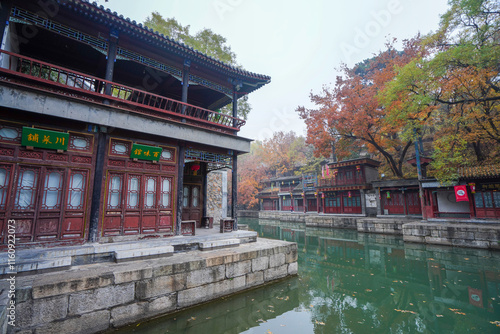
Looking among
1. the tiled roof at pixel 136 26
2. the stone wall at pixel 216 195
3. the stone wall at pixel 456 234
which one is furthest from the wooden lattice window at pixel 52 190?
the stone wall at pixel 456 234

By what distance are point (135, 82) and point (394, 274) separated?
12265 mm

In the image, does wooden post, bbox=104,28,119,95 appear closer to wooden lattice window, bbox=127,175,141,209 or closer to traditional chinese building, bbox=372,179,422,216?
wooden lattice window, bbox=127,175,141,209

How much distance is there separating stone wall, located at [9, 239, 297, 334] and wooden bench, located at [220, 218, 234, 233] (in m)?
2.25

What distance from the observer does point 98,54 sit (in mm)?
7480

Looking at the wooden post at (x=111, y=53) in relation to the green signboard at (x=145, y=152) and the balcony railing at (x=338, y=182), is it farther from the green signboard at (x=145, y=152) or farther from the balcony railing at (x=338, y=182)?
the balcony railing at (x=338, y=182)

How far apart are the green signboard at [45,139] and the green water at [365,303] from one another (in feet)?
15.1

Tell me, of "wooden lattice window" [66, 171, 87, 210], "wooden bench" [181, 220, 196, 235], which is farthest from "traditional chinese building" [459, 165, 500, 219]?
"wooden lattice window" [66, 171, 87, 210]

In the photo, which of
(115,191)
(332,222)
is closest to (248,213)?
(332,222)

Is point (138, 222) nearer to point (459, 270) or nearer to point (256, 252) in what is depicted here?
point (256, 252)

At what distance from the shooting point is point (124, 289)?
4.34 metres

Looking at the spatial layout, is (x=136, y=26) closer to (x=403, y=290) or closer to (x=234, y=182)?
(x=234, y=182)

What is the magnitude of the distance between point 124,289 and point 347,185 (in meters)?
21.5

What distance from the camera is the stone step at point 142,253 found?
5.25 meters

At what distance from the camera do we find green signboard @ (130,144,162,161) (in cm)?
671
